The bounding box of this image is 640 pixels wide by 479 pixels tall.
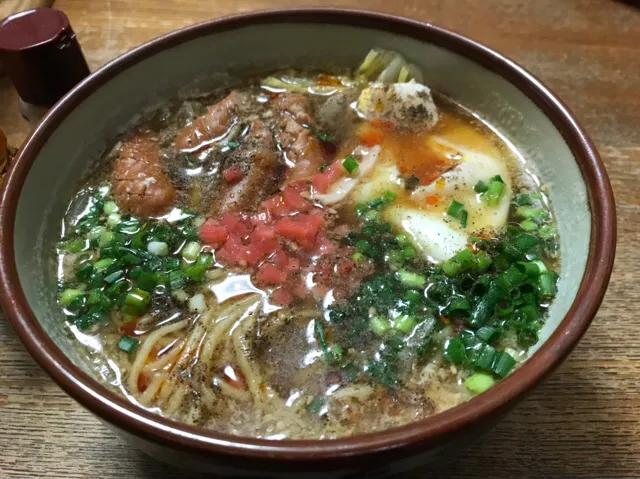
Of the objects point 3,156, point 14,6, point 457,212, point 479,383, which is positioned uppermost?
point 14,6

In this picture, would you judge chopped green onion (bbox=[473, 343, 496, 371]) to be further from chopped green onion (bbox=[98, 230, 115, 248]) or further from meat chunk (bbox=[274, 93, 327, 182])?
chopped green onion (bbox=[98, 230, 115, 248])

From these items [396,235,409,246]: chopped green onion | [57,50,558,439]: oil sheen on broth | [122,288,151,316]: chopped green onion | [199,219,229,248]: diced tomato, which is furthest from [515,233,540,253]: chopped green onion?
[122,288,151,316]: chopped green onion

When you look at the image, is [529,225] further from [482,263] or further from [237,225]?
[237,225]

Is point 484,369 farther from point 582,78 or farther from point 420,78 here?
point 582,78

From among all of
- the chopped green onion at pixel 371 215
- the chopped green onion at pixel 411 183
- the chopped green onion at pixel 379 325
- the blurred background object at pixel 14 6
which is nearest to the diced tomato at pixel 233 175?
the chopped green onion at pixel 371 215

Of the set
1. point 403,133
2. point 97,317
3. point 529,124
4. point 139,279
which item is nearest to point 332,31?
point 403,133

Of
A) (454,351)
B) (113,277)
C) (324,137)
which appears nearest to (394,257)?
(454,351)
